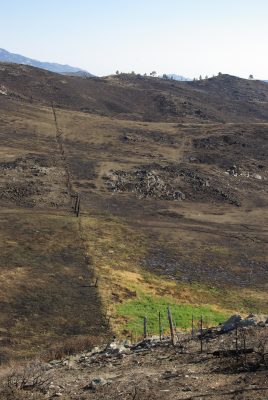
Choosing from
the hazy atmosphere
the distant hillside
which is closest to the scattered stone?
the hazy atmosphere

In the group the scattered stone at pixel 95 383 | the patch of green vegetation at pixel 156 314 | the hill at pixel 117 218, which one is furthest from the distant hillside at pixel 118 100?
the scattered stone at pixel 95 383

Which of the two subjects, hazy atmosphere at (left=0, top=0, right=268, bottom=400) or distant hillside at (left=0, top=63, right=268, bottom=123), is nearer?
hazy atmosphere at (left=0, top=0, right=268, bottom=400)

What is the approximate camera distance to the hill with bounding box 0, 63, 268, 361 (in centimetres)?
3322

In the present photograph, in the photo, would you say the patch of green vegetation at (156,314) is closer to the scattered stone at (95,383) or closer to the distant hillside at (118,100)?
the scattered stone at (95,383)

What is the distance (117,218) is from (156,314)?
21.7 m

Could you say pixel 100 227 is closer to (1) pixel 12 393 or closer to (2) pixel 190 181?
(2) pixel 190 181

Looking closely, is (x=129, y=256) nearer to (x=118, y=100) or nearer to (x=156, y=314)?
(x=156, y=314)

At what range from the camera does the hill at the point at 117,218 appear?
33.2 meters

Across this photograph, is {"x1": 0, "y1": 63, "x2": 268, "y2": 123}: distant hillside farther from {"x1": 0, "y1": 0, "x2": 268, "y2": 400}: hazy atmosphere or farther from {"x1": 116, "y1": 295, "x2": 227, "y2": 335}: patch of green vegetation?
{"x1": 116, "y1": 295, "x2": 227, "y2": 335}: patch of green vegetation

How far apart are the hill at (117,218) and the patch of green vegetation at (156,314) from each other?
148mm

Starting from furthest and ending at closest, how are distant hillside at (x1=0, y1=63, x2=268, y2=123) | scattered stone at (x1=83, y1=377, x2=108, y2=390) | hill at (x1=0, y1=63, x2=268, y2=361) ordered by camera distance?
1. distant hillside at (x1=0, y1=63, x2=268, y2=123)
2. hill at (x1=0, y1=63, x2=268, y2=361)
3. scattered stone at (x1=83, y1=377, x2=108, y2=390)

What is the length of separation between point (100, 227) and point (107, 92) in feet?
270

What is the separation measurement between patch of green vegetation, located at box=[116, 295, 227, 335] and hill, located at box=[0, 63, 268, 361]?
0.15m

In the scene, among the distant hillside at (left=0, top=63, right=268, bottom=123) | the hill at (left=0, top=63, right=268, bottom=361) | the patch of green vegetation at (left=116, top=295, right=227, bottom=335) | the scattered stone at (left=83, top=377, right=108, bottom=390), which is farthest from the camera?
the distant hillside at (left=0, top=63, right=268, bottom=123)
